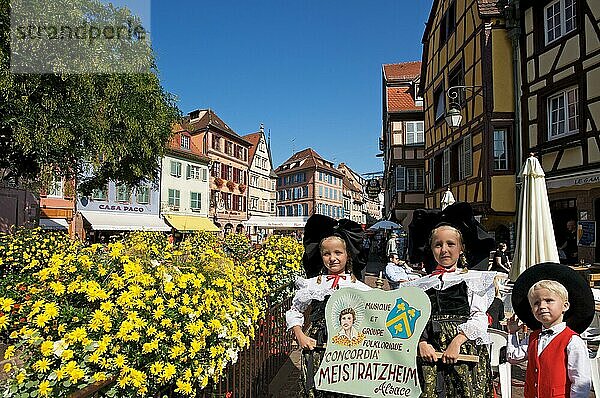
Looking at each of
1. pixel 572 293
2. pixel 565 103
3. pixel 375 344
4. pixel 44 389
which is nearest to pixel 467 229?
pixel 572 293

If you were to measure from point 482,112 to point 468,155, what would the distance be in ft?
5.48

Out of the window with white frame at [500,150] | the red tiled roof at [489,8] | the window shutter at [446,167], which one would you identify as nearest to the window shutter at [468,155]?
the window with white frame at [500,150]

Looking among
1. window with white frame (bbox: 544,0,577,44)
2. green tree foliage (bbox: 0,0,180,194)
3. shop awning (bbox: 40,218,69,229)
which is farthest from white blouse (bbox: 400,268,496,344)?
shop awning (bbox: 40,218,69,229)

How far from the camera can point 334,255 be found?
3.60 m

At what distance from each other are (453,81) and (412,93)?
13.8m

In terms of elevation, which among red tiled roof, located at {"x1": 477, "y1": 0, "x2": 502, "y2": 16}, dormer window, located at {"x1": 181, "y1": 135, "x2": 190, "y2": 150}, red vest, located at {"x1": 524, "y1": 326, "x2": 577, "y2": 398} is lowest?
red vest, located at {"x1": 524, "y1": 326, "x2": 577, "y2": 398}

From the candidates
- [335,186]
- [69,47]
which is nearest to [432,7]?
[69,47]

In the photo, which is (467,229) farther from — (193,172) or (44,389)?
(193,172)

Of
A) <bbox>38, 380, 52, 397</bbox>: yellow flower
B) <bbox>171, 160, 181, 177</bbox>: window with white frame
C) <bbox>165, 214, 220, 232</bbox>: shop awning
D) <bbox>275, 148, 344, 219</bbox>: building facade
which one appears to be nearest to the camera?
<bbox>38, 380, 52, 397</bbox>: yellow flower

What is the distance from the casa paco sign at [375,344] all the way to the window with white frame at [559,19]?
1210cm

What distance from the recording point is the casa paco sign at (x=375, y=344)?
9.57 feet

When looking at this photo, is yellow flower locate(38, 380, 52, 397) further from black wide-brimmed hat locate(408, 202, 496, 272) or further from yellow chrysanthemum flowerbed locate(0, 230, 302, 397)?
black wide-brimmed hat locate(408, 202, 496, 272)

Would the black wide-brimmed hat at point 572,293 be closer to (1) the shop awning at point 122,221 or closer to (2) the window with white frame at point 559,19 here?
(2) the window with white frame at point 559,19

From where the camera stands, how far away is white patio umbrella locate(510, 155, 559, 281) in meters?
7.15
